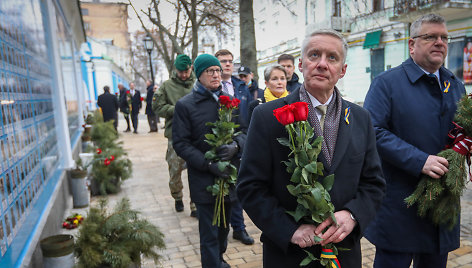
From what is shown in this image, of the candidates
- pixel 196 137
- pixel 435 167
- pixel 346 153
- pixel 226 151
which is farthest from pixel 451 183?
pixel 196 137

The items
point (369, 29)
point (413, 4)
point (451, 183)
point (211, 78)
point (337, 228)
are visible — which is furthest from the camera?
point (369, 29)

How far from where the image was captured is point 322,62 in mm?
1755

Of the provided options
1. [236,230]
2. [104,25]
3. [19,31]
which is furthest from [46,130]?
[104,25]

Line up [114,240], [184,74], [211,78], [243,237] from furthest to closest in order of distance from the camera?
[184,74] < [243,237] < [211,78] < [114,240]

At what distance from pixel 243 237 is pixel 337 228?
105 inches

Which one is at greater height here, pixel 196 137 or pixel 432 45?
pixel 432 45

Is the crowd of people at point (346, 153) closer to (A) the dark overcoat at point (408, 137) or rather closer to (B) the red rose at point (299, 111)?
(A) the dark overcoat at point (408, 137)

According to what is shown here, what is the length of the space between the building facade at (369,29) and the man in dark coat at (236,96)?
4.76 metres

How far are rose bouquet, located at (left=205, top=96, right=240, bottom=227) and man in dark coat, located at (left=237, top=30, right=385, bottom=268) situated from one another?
1.30 metres

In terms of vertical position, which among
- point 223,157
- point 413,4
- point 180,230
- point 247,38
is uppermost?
point 413,4

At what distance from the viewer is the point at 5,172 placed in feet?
8.36

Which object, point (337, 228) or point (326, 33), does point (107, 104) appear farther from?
point (337, 228)

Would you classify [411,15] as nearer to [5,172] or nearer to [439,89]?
[439,89]

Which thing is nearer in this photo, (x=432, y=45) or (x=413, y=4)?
(x=432, y=45)
